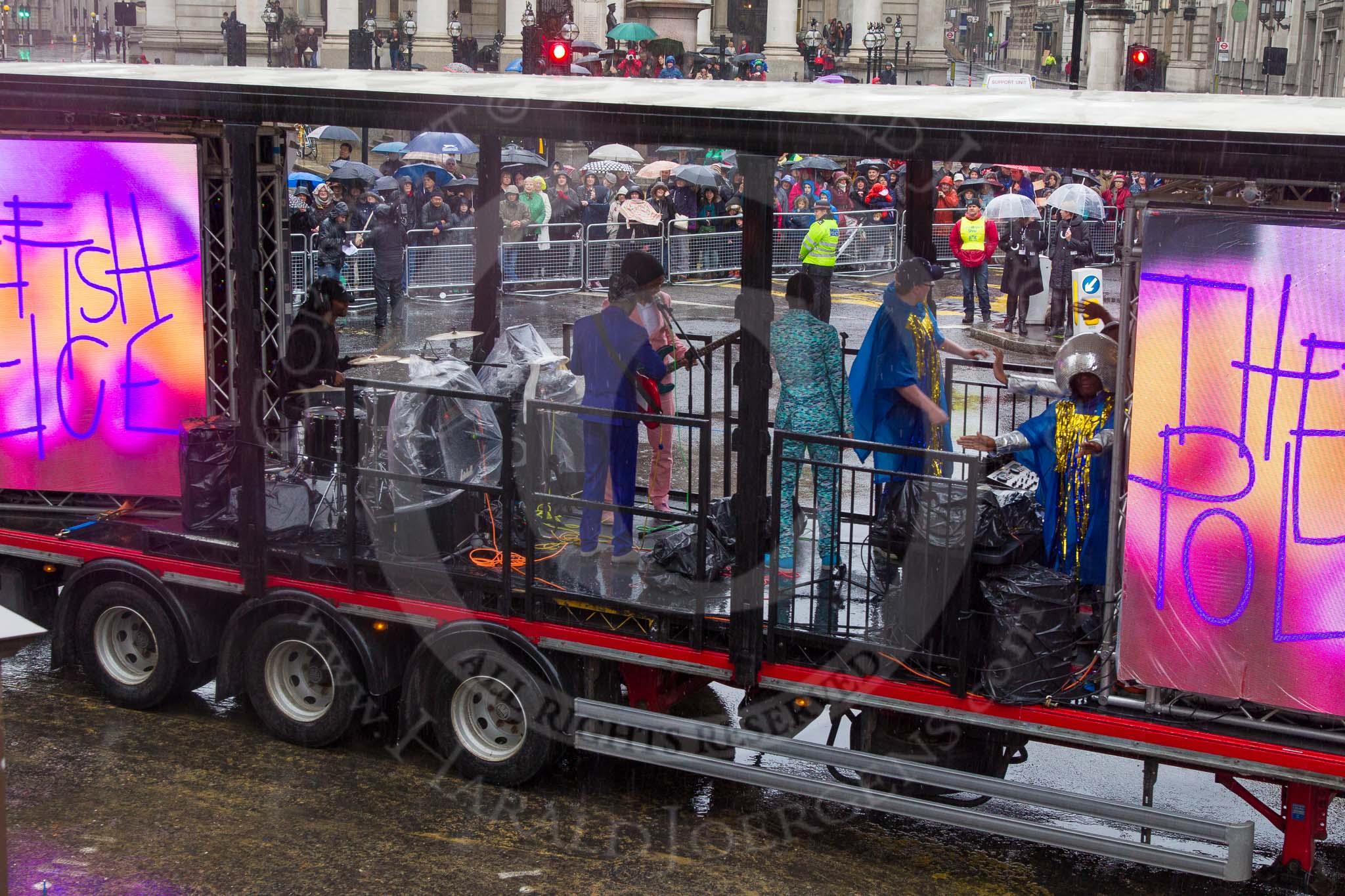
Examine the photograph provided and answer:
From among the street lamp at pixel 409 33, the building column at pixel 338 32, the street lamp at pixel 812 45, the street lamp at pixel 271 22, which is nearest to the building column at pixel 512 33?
the street lamp at pixel 409 33

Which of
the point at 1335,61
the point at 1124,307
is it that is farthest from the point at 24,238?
the point at 1335,61

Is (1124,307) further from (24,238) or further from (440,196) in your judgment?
(440,196)

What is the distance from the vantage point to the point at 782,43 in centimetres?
6175

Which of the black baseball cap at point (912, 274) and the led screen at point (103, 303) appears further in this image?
the led screen at point (103, 303)

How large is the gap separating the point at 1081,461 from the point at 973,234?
1688 centimetres

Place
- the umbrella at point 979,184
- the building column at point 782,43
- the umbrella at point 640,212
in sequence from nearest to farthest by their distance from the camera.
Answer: the umbrella at point 640,212
the umbrella at point 979,184
the building column at point 782,43

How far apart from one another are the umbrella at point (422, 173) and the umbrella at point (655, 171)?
3.84 meters

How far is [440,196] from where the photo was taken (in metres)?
24.6

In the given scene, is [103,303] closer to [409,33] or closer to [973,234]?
[973,234]

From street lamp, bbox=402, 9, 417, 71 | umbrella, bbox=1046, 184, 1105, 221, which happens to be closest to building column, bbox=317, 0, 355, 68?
street lamp, bbox=402, 9, 417, 71

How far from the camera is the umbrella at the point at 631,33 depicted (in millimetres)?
43688

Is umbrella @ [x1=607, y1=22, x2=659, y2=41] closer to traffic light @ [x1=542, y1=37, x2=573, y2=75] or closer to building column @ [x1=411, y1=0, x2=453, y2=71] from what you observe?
building column @ [x1=411, y1=0, x2=453, y2=71]

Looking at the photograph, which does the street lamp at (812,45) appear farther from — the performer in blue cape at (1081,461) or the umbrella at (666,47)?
the performer in blue cape at (1081,461)

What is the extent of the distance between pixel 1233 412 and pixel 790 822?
2.97m
